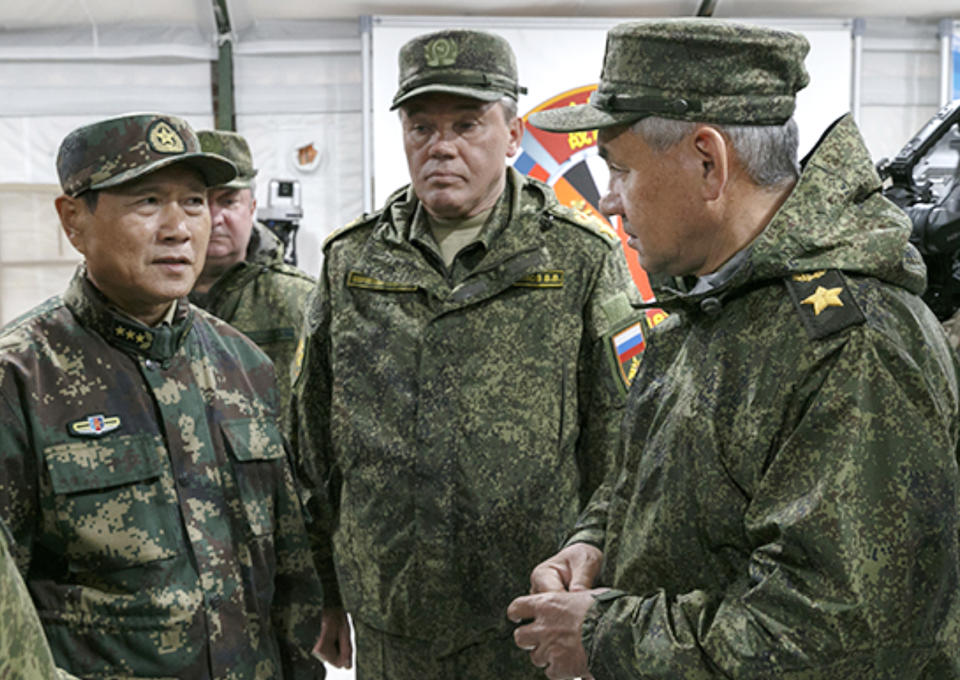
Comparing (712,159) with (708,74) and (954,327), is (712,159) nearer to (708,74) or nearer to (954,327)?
(708,74)

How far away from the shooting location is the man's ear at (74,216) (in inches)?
69.9

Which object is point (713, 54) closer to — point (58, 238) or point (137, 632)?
point (137, 632)

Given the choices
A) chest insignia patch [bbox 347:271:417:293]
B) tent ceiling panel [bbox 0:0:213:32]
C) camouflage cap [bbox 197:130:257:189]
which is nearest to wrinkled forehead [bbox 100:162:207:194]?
chest insignia patch [bbox 347:271:417:293]

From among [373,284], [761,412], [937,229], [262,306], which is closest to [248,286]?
[262,306]

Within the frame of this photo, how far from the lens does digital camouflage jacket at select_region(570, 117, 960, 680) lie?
3.76ft

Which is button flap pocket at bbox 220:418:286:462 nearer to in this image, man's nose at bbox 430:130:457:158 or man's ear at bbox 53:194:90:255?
man's ear at bbox 53:194:90:255

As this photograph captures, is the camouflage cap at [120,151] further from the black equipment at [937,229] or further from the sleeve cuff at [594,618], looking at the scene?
the black equipment at [937,229]

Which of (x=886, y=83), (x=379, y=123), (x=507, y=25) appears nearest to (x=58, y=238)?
(x=379, y=123)

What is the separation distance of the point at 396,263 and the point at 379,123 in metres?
3.59

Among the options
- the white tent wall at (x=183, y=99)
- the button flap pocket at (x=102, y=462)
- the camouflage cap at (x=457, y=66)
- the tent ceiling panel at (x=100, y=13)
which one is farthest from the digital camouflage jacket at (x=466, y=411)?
the tent ceiling panel at (x=100, y=13)

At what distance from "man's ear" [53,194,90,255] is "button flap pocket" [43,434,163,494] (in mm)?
354

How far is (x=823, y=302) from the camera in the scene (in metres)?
1.21

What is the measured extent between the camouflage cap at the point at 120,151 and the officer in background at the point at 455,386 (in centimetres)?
67

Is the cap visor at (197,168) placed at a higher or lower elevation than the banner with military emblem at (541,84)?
lower
